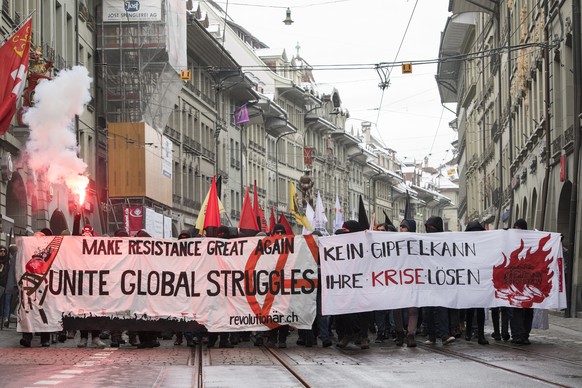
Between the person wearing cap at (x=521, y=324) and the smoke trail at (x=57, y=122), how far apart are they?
1163 cm

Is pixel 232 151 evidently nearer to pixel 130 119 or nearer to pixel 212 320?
pixel 130 119

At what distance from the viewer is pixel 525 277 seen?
18719mm

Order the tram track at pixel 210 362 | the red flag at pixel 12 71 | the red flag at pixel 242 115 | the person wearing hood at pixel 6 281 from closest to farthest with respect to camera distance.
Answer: the tram track at pixel 210 362 → the red flag at pixel 12 71 → the person wearing hood at pixel 6 281 → the red flag at pixel 242 115

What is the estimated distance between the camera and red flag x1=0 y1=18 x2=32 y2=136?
22.1 m

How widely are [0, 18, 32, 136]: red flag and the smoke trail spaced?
169 inches

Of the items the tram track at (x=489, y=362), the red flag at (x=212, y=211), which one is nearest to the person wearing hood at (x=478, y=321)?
the tram track at (x=489, y=362)

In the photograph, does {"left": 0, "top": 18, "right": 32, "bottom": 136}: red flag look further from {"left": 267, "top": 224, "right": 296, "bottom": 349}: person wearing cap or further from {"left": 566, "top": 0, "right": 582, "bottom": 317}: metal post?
{"left": 566, "top": 0, "right": 582, "bottom": 317}: metal post

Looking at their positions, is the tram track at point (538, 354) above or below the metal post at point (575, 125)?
below

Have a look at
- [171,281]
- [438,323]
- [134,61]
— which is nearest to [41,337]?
[171,281]

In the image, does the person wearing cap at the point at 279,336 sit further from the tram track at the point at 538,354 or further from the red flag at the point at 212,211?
the red flag at the point at 212,211

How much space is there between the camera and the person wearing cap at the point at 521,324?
18172mm

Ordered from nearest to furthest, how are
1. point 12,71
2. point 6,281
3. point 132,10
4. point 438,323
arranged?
point 438,323, point 12,71, point 6,281, point 132,10

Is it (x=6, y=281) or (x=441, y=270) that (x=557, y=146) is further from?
(x=6, y=281)

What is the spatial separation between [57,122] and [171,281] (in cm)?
1054
